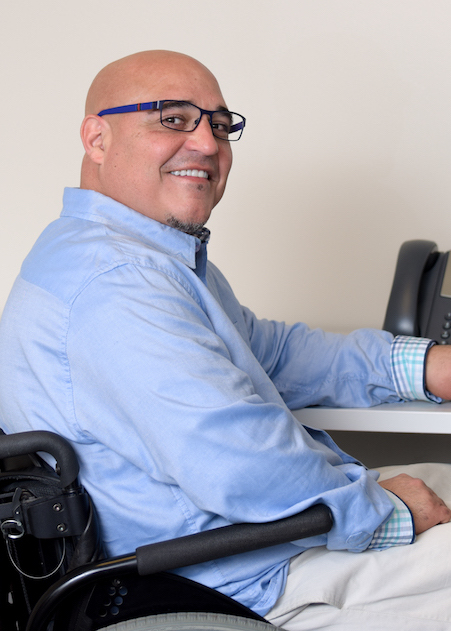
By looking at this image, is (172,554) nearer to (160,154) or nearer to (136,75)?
(160,154)

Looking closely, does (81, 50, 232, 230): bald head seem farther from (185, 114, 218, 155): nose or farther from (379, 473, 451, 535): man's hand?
(379, 473, 451, 535): man's hand

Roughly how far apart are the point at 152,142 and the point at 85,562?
2.18 feet

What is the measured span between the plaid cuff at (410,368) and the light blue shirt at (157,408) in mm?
366

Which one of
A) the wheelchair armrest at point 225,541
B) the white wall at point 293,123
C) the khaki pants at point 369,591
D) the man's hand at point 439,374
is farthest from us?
the white wall at point 293,123

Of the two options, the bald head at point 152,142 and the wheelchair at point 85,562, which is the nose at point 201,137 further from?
the wheelchair at point 85,562

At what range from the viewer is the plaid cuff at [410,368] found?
1.24 metres

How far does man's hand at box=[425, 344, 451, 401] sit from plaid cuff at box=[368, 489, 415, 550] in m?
0.38

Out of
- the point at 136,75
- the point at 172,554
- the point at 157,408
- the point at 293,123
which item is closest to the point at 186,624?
the point at 172,554

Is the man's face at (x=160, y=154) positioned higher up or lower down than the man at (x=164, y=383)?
higher up

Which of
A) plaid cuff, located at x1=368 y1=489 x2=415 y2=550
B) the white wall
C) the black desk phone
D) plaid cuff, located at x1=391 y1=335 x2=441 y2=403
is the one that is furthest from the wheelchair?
the white wall

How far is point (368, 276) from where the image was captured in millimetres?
2045

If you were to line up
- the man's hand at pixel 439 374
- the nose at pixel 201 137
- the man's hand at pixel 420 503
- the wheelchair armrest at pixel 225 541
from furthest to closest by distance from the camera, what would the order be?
1. the man's hand at pixel 439 374
2. the nose at pixel 201 137
3. the man's hand at pixel 420 503
4. the wheelchair armrest at pixel 225 541

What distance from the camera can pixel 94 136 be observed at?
1.09 meters

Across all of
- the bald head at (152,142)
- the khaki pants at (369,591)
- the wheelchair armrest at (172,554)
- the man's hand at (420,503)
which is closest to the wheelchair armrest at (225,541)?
the wheelchair armrest at (172,554)
